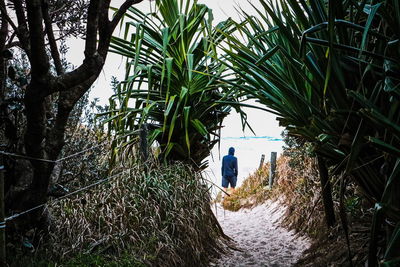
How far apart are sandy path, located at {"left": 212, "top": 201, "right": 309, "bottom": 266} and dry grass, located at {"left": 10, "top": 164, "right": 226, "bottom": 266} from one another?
0.39m

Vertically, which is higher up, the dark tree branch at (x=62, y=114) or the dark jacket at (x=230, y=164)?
the dark tree branch at (x=62, y=114)

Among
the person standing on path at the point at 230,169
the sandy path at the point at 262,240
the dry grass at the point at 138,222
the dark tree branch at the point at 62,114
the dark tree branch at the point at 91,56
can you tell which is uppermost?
the dark tree branch at the point at 91,56

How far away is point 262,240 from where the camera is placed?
481 centimetres

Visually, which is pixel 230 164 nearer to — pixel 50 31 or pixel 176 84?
pixel 176 84

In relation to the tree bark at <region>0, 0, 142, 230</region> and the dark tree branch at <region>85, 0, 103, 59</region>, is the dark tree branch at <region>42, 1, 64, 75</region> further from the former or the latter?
the dark tree branch at <region>85, 0, 103, 59</region>

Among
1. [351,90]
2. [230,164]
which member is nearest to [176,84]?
[351,90]

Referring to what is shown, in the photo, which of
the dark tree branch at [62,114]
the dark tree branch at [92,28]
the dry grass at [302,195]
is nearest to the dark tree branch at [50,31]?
the dark tree branch at [92,28]

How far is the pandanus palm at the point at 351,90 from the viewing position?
169 centimetres

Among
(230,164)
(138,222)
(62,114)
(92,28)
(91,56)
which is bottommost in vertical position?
(138,222)

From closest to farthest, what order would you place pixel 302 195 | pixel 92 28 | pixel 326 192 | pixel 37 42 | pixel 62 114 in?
pixel 37 42 → pixel 92 28 → pixel 62 114 → pixel 326 192 → pixel 302 195

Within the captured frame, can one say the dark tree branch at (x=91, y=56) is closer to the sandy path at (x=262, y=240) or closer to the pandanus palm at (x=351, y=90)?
the pandanus palm at (x=351, y=90)

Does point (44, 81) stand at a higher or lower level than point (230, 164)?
higher

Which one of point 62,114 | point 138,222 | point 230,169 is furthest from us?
point 230,169

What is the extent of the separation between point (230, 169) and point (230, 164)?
0.50 feet
